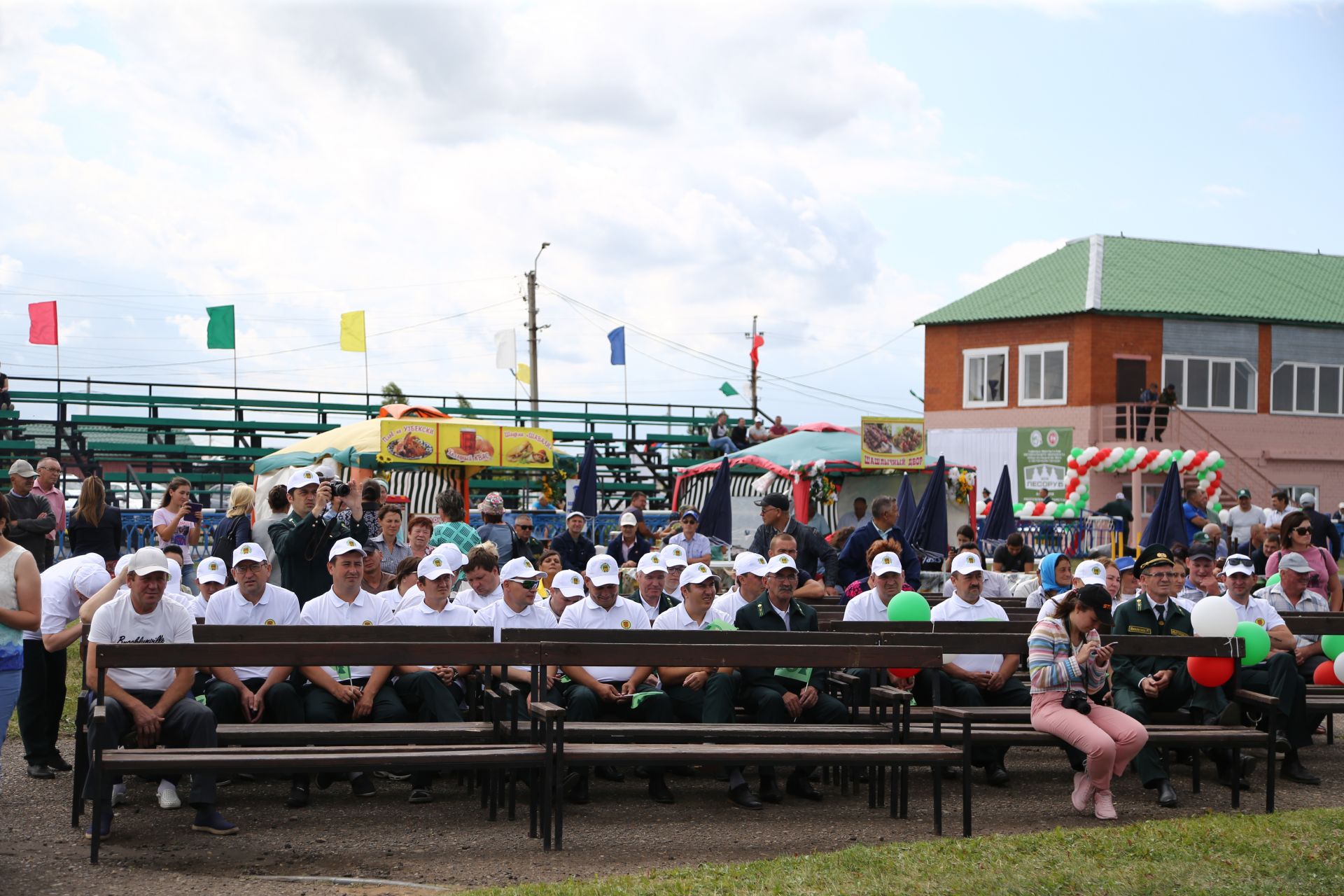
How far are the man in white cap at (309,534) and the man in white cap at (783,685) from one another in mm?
3101

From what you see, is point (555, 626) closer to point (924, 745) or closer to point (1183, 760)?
point (924, 745)

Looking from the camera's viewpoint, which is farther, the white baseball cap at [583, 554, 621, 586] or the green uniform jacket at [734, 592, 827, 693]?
the white baseball cap at [583, 554, 621, 586]

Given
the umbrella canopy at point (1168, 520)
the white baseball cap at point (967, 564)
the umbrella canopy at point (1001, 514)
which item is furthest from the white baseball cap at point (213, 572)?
the umbrella canopy at point (1001, 514)

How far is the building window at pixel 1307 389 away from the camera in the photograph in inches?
1492

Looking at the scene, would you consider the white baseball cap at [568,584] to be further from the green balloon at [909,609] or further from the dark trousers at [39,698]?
the dark trousers at [39,698]

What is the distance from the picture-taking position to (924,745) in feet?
23.3

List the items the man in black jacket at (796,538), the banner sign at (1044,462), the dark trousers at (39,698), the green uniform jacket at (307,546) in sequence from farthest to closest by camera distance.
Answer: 1. the banner sign at (1044,462)
2. the man in black jacket at (796,538)
3. the green uniform jacket at (307,546)
4. the dark trousers at (39,698)

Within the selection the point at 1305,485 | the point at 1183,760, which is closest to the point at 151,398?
the point at 1183,760

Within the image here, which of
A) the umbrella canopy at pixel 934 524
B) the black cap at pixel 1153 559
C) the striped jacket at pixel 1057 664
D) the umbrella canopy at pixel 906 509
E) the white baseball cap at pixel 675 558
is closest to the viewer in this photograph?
the striped jacket at pixel 1057 664

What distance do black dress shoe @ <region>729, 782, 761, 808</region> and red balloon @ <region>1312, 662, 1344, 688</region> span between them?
4.65m

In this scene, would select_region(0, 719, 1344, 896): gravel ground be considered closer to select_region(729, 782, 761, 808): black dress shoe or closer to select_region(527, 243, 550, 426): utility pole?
select_region(729, 782, 761, 808): black dress shoe

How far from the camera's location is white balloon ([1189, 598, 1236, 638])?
27.8 feet

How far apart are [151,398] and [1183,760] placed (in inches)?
1037

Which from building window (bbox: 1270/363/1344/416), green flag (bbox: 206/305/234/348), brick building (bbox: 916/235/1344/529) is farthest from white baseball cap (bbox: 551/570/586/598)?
building window (bbox: 1270/363/1344/416)
